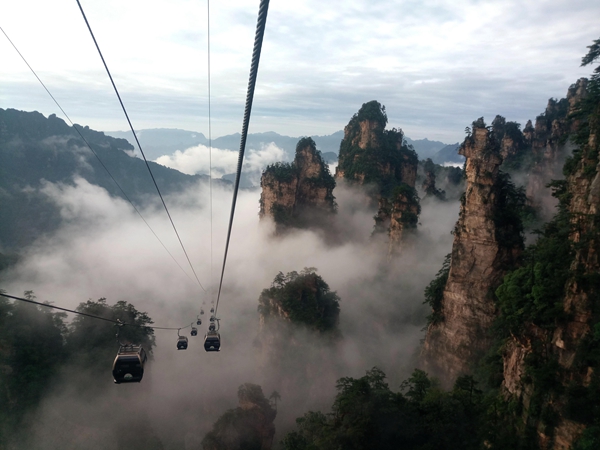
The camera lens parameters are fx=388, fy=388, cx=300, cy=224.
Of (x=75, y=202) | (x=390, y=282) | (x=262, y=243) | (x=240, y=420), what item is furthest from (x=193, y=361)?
(x=75, y=202)

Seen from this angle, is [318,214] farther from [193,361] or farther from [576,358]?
[576,358]

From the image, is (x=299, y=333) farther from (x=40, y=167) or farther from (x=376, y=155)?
(x=40, y=167)

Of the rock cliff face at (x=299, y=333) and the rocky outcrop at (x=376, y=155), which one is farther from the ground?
the rocky outcrop at (x=376, y=155)

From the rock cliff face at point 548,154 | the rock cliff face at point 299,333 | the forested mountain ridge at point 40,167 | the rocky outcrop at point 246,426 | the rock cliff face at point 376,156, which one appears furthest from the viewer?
the forested mountain ridge at point 40,167

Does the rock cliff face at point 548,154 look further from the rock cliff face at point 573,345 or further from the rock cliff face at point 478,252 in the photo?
the rock cliff face at point 573,345

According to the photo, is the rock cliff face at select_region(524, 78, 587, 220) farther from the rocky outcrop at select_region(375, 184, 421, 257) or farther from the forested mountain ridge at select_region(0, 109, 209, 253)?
the forested mountain ridge at select_region(0, 109, 209, 253)

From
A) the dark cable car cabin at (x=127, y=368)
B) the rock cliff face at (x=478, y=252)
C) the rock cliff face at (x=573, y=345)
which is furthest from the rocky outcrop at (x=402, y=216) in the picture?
the dark cable car cabin at (x=127, y=368)
